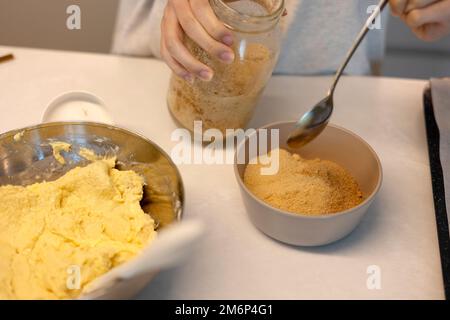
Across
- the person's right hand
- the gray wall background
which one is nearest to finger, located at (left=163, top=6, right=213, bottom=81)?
the person's right hand

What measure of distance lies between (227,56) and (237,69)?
42 mm

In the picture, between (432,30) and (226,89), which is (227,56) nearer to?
(226,89)

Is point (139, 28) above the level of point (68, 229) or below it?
above

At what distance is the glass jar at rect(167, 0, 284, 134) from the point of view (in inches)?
22.5

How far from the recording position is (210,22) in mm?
562

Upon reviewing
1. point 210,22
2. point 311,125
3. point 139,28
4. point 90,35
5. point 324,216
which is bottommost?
point 324,216

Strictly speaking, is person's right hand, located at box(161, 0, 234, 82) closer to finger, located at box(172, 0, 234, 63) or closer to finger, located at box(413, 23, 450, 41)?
finger, located at box(172, 0, 234, 63)

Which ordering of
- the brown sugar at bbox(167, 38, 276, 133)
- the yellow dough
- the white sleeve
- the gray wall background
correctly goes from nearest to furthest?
the yellow dough, the brown sugar at bbox(167, 38, 276, 133), the white sleeve, the gray wall background

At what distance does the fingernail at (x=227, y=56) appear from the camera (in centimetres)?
56

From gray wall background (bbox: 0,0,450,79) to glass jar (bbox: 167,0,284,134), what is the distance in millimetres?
678

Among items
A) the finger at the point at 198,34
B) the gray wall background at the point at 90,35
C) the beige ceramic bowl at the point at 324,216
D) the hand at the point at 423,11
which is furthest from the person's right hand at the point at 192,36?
the gray wall background at the point at 90,35

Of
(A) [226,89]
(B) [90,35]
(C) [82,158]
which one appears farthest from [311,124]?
(B) [90,35]

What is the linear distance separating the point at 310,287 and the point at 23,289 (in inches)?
10.9

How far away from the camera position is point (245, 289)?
53cm
